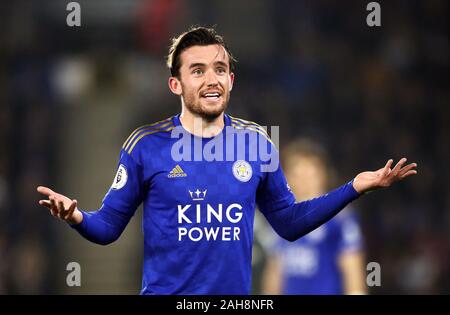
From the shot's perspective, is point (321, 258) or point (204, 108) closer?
point (204, 108)

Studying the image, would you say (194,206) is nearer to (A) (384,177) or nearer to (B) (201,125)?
(B) (201,125)

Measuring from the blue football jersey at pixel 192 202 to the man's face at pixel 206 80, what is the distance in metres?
0.16

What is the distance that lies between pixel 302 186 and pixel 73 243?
6.64 meters

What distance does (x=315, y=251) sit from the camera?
6.89 m

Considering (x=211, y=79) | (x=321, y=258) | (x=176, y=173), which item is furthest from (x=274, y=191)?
(x=321, y=258)

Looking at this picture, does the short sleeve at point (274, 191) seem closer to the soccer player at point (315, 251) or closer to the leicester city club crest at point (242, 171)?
the leicester city club crest at point (242, 171)

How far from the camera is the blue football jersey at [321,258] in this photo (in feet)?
22.2

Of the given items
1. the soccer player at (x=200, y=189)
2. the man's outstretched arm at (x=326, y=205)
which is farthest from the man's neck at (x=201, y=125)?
the man's outstretched arm at (x=326, y=205)

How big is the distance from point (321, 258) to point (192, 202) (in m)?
2.84

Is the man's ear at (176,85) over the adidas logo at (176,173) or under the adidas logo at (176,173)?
over

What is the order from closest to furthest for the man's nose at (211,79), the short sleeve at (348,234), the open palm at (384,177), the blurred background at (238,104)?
the open palm at (384,177) < the man's nose at (211,79) < the short sleeve at (348,234) < the blurred background at (238,104)

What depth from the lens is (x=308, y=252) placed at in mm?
6934
